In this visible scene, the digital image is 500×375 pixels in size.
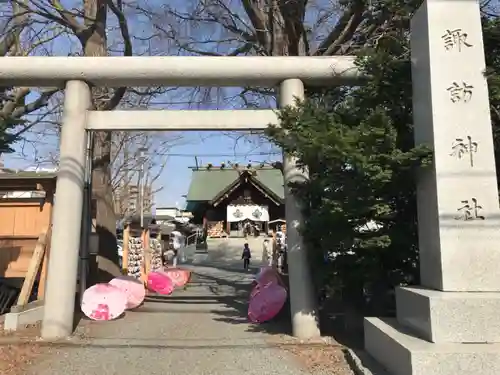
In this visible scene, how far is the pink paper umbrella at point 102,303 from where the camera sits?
26.6 feet

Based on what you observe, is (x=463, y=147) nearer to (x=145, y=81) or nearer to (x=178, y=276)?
(x=145, y=81)

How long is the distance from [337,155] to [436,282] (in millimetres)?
1771

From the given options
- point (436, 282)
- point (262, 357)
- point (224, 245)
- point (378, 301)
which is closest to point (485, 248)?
point (436, 282)

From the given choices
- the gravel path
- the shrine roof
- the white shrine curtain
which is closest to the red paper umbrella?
the gravel path

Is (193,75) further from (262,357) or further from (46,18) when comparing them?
(46,18)

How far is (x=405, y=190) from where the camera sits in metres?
6.06

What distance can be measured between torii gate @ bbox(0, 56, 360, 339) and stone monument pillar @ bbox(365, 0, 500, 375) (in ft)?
6.57

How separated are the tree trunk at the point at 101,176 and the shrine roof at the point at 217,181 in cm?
1879

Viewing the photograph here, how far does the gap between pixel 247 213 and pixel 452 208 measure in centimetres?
2524

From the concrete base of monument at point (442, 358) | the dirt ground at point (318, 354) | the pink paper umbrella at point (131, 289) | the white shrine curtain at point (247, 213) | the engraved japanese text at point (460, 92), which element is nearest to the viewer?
the concrete base of monument at point (442, 358)

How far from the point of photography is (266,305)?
7938 mm

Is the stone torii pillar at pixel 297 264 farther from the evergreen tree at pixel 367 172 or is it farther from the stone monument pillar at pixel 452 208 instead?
the stone monument pillar at pixel 452 208

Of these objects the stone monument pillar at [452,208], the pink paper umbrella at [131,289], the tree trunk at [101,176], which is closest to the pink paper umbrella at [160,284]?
the tree trunk at [101,176]

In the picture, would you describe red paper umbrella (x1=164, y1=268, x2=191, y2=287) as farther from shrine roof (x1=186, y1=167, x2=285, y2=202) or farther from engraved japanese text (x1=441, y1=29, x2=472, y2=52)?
shrine roof (x1=186, y1=167, x2=285, y2=202)
